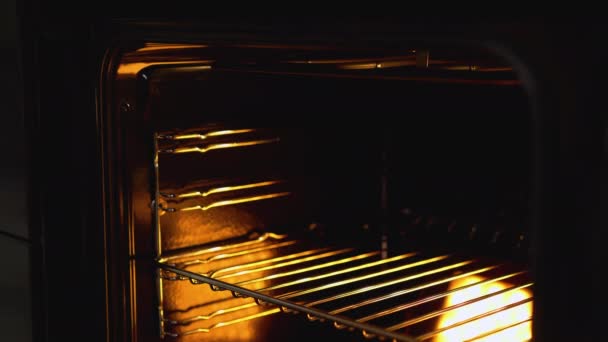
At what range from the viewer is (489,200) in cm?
127

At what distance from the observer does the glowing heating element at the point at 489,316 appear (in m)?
1.17

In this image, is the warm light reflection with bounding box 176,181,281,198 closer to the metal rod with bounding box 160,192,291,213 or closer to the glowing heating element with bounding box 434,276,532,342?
the metal rod with bounding box 160,192,291,213

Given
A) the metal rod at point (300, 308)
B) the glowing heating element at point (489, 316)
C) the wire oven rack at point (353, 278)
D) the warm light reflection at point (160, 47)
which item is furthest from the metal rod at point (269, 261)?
the warm light reflection at point (160, 47)

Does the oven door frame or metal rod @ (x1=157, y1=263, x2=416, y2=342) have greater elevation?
the oven door frame

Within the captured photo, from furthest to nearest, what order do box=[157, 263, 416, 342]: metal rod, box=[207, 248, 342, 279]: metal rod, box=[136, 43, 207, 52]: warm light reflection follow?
box=[207, 248, 342, 279]: metal rod, box=[136, 43, 207, 52]: warm light reflection, box=[157, 263, 416, 342]: metal rod

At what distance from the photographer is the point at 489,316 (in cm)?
118

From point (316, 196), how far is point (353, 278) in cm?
19

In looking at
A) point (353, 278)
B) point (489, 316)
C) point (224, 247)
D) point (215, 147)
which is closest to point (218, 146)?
point (215, 147)

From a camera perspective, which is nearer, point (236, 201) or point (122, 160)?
point (122, 160)

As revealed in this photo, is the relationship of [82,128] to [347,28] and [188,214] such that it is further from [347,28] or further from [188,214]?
[347,28]

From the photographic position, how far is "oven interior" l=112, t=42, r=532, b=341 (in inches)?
44.9

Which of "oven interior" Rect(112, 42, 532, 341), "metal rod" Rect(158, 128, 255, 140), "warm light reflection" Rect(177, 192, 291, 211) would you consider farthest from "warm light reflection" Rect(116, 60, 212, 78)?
"warm light reflection" Rect(177, 192, 291, 211)

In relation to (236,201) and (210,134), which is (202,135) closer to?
(210,134)

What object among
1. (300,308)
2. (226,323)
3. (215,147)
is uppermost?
(215,147)
